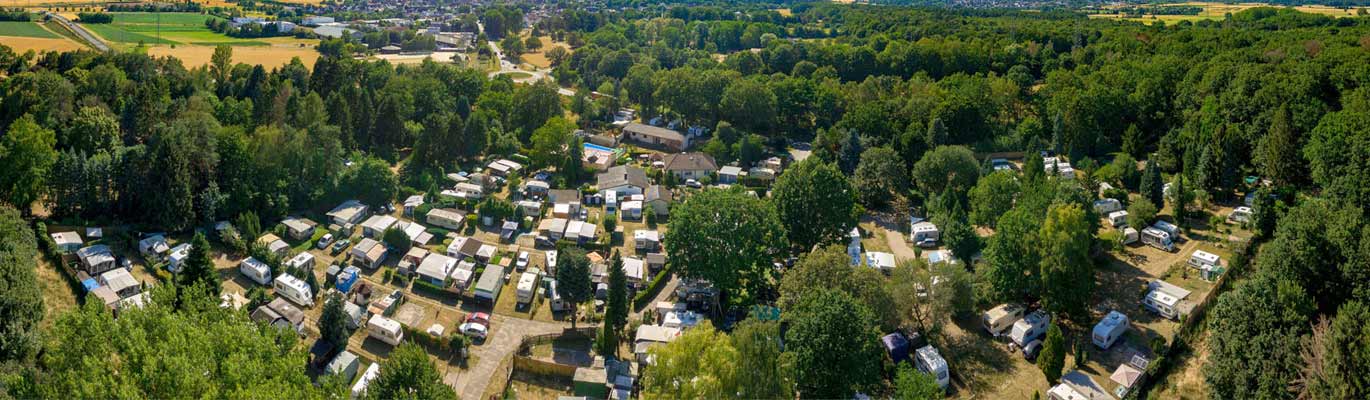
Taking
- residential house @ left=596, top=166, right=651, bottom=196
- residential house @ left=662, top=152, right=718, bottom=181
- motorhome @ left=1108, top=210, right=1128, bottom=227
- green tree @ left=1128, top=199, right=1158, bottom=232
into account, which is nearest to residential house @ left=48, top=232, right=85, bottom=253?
residential house @ left=596, top=166, right=651, bottom=196

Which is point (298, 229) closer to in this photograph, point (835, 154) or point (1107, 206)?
point (835, 154)

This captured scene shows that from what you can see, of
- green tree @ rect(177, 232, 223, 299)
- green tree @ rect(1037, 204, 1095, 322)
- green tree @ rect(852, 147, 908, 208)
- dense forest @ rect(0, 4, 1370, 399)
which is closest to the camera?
dense forest @ rect(0, 4, 1370, 399)

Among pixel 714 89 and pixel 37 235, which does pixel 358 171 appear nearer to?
pixel 37 235

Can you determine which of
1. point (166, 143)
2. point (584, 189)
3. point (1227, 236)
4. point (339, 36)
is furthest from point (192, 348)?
point (339, 36)

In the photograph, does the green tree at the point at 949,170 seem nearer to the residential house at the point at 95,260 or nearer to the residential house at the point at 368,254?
the residential house at the point at 368,254

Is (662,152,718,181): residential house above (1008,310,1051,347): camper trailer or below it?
above

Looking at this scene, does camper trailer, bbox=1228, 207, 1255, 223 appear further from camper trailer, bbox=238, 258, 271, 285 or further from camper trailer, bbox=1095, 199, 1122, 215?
camper trailer, bbox=238, 258, 271, 285

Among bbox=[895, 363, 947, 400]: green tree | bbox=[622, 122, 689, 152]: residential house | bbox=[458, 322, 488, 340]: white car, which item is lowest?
bbox=[458, 322, 488, 340]: white car

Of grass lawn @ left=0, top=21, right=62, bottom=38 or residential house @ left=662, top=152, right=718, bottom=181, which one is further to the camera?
grass lawn @ left=0, top=21, right=62, bottom=38
